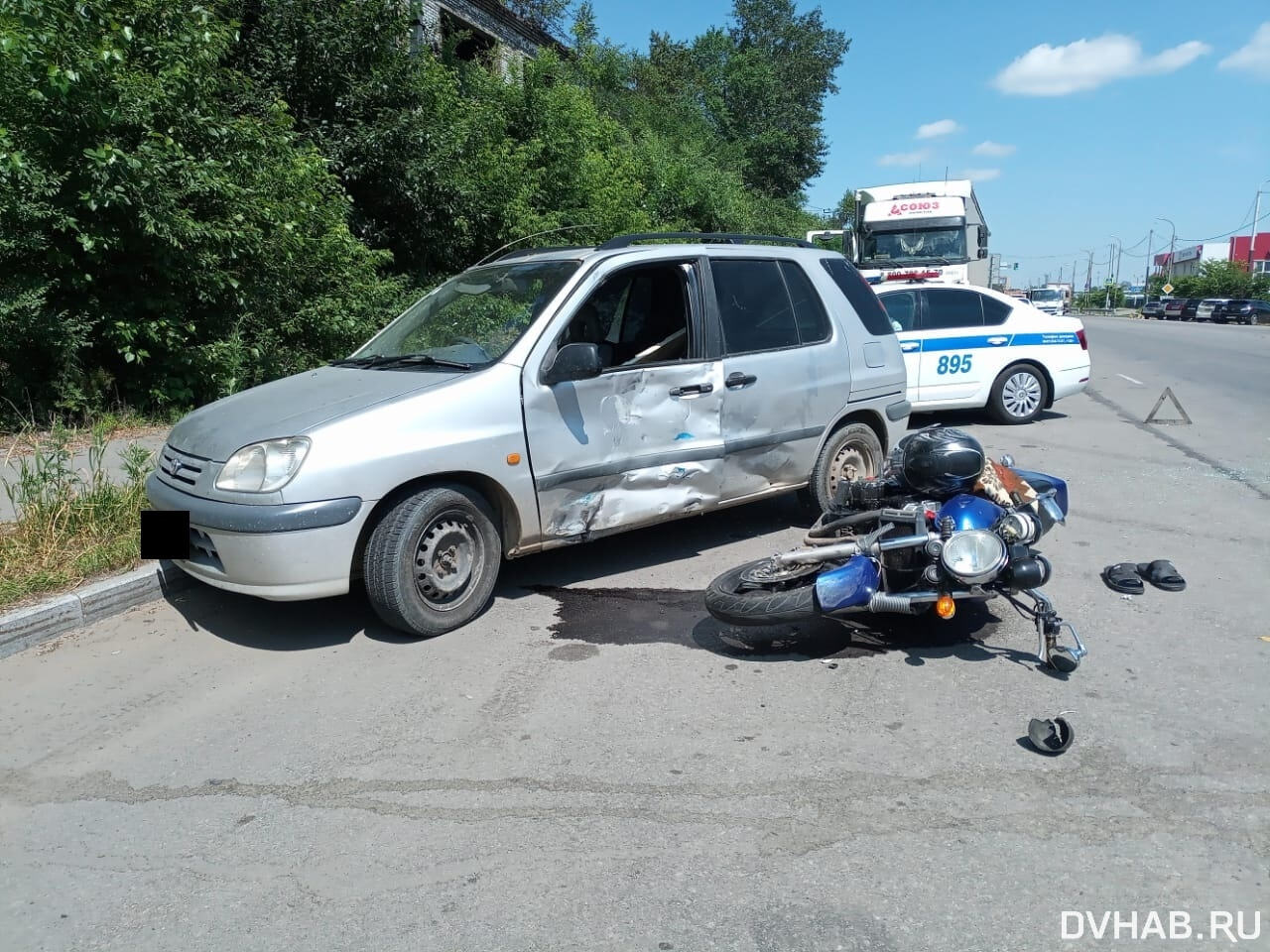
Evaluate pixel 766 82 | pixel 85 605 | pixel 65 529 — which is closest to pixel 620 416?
pixel 85 605

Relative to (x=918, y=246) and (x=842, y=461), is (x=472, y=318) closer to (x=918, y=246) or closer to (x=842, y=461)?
(x=842, y=461)

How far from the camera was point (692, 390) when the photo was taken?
5711 mm

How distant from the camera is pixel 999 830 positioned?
10.5ft

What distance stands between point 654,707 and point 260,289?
6.93 m

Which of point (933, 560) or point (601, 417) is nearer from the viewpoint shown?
point (933, 560)

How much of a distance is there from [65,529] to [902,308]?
9.20 m

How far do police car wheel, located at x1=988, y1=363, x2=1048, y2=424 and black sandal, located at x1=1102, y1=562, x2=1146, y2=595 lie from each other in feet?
20.5

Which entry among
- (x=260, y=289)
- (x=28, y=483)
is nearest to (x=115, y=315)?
(x=260, y=289)

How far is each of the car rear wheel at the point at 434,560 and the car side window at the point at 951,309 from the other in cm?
804

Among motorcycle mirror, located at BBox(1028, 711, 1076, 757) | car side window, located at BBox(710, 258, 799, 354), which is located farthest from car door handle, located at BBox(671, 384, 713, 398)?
motorcycle mirror, located at BBox(1028, 711, 1076, 757)

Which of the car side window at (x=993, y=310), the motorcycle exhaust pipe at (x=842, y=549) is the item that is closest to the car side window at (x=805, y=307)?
the motorcycle exhaust pipe at (x=842, y=549)

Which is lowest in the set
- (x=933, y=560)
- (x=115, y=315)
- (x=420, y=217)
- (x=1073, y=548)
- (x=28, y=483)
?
(x=1073, y=548)

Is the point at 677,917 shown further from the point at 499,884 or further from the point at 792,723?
the point at 792,723

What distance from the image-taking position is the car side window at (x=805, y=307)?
6.47 meters
